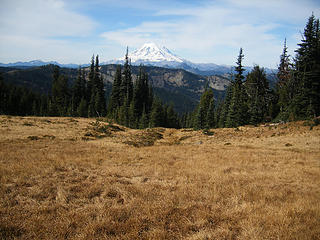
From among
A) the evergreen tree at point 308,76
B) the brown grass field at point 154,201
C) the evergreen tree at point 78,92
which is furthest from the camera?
the evergreen tree at point 78,92

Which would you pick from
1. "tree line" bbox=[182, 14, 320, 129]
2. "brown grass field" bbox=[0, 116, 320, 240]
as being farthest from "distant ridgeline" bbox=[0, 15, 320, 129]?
"brown grass field" bbox=[0, 116, 320, 240]

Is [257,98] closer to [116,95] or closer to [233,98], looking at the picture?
[233,98]

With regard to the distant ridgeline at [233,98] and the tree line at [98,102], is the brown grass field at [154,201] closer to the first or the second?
the distant ridgeline at [233,98]

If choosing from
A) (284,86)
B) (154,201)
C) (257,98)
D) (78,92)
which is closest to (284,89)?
(284,86)

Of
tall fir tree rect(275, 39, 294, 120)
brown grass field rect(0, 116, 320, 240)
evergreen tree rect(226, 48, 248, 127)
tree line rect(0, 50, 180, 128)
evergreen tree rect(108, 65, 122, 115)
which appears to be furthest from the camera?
evergreen tree rect(108, 65, 122, 115)

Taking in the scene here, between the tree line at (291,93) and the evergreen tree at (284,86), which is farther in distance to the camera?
the evergreen tree at (284,86)

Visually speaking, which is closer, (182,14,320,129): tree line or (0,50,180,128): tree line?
(182,14,320,129): tree line

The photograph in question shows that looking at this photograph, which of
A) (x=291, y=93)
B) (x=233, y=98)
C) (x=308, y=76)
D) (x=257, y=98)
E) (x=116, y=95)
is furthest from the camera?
(x=116, y=95)

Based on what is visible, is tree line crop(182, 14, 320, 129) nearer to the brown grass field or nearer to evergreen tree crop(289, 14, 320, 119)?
evergreen tree crop(289, 14, 320, 119)

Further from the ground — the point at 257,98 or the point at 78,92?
the point at 78,92

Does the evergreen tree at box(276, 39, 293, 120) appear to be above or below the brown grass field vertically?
above

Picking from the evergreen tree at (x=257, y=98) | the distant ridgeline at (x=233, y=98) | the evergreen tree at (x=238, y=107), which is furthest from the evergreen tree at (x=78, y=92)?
the evergreen tree at (x=257, y=98)

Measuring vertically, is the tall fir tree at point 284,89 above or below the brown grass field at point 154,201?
above

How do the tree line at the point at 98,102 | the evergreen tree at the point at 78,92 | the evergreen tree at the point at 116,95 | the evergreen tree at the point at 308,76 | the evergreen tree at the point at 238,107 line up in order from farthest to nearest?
the evergreen tree at the point at 78,92
the evergreen tree at the point at 116,95
the tree line at the point at 98,102
the evergreen tree at the point at 238,107
the evergreen tree at the point at 308,76
